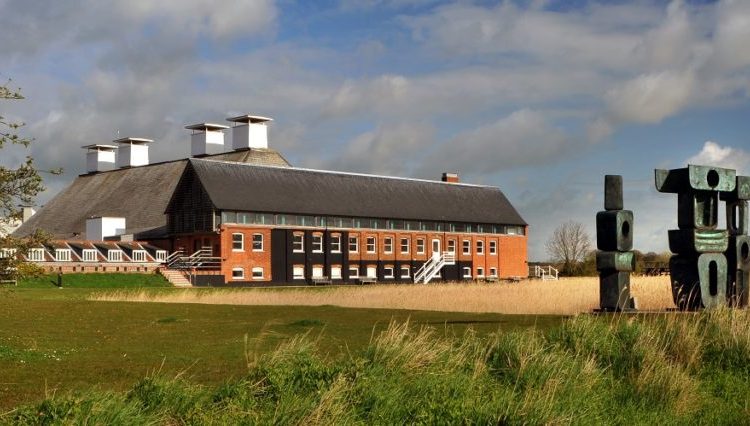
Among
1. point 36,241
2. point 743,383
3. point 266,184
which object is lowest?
point 743,383

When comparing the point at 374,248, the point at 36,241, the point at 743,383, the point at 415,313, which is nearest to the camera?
the point at 743,383

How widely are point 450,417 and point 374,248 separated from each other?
6249 cm

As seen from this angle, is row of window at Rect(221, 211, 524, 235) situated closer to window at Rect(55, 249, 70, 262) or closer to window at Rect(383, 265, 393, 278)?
window at Rect(383, 265, 393, 278)

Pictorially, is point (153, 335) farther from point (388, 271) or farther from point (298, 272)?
point (388, 271)

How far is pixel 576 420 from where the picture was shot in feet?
34.7

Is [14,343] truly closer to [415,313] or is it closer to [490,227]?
[415,313]

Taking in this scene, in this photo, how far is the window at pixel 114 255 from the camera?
62.1 meters

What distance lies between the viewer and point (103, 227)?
74.8 metres

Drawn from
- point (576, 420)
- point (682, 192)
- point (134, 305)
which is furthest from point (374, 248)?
point (576, 420)

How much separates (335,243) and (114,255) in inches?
641

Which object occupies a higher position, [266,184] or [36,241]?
[266,184]

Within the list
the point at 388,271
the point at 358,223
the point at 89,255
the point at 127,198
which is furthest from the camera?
the point at 127,198

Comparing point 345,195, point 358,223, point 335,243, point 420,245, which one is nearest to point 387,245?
point 358,223

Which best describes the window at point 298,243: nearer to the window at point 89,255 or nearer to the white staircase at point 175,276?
the white staircase at point 175,276
